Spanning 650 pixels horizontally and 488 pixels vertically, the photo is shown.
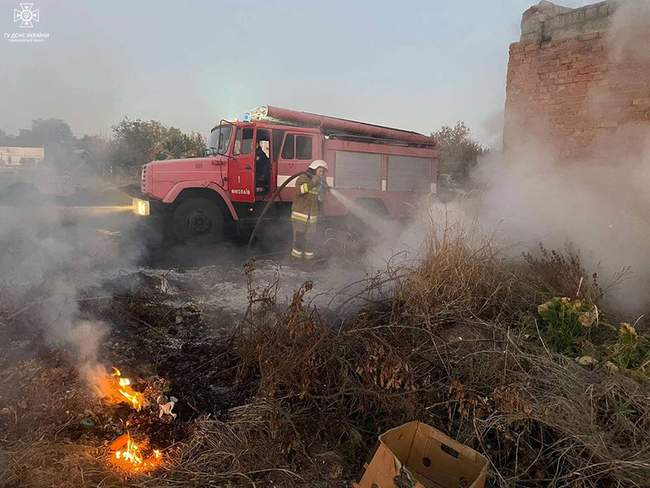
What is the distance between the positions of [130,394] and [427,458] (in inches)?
80.8

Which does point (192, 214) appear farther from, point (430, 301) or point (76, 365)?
point (430, 301)

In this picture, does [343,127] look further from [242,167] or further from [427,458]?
[427,458]

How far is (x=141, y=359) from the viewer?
3.74 meters

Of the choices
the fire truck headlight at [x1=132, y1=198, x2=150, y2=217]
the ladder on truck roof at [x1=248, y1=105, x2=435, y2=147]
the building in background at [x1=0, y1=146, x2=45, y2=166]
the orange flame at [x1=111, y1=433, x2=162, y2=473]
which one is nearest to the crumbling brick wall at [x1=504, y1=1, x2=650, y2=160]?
the ladder on truck roof at [x1=248, y1=105, x2=435, y2=147]

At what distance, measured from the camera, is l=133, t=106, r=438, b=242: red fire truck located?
26.4ft

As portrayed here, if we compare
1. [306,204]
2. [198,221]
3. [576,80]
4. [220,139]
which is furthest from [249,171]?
[576,80]

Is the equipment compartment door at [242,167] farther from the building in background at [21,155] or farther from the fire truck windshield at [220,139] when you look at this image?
the building in background at [21,155]

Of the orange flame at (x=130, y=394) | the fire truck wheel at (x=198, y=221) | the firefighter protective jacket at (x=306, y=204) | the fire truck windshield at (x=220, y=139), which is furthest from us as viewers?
the fire truck windshield at (x=220, y=139)

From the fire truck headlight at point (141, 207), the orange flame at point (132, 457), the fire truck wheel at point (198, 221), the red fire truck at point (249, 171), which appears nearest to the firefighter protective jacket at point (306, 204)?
the red fire truck at point (249, 171)

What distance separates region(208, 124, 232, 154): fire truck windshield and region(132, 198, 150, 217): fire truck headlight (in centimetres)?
169

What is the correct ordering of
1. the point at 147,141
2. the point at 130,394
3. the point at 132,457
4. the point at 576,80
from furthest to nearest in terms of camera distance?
the point at 147,141 → the point at 576,80 → the point at 130,394 → the point at 132,457

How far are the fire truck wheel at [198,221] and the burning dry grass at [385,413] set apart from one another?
4702 mm

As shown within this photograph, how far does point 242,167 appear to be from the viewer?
8.16 meters

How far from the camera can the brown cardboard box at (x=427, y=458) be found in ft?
6.86
